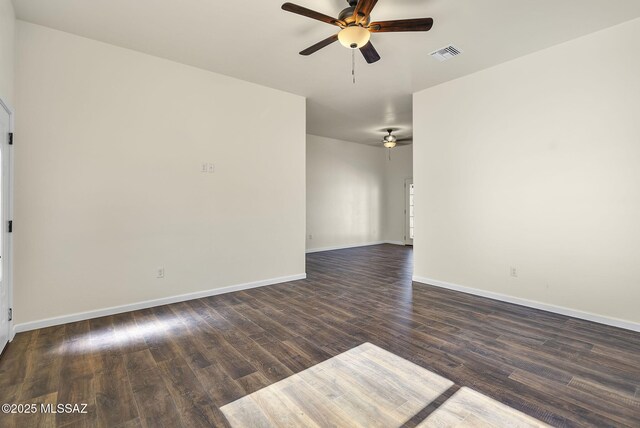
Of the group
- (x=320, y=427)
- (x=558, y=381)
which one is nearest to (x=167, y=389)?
(x=320, y=427)

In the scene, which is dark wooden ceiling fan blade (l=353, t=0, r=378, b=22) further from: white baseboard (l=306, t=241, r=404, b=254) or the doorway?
white baseboard (l=306, t=241, r=404, b=254)

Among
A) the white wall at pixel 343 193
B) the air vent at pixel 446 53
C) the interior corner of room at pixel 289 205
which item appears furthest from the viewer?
the white wall at pixel 343 193

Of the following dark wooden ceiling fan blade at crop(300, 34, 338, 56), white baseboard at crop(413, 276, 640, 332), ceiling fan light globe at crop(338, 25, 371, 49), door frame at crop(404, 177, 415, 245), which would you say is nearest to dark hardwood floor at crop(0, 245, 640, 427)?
white baseboard at crop(413, 276, 640, 332)

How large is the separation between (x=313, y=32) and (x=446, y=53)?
5.28ft

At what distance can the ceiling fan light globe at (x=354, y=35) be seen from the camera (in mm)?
2465

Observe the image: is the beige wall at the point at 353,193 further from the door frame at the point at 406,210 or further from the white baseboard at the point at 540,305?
the white baseboard at the point at 540,305

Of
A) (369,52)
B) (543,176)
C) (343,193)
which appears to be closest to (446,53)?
(369,52)

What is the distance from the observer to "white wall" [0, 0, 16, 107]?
2457 millimetres

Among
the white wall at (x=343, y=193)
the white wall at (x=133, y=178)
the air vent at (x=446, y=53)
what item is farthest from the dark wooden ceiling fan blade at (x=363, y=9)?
the white wall at (x=343, y=193)

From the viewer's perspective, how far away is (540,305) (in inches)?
140

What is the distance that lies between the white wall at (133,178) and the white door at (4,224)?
22 cm

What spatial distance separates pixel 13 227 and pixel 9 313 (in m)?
0.80

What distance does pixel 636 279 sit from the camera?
2.96m

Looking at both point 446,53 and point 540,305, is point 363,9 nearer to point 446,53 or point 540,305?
point 446,53
